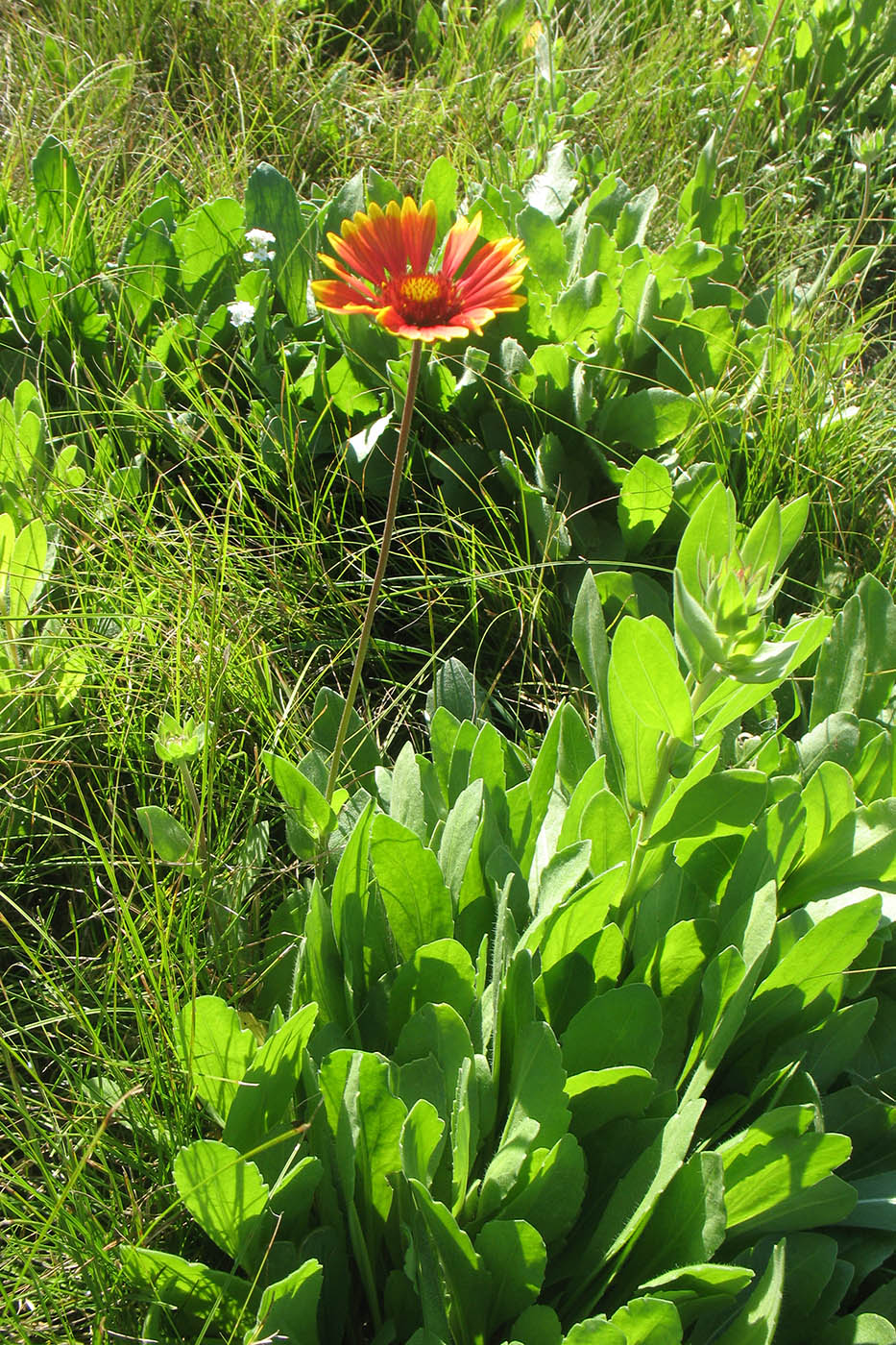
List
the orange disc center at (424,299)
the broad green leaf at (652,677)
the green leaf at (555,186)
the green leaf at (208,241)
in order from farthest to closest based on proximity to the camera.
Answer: the green leaf at (555,186)
the green leaf at (208,241)
the orange disc center at (424,299)
the broad green leaf at (652,677)

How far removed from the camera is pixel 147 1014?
1.40 m

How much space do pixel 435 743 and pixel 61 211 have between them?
1579mm

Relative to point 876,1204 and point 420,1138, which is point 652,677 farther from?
point 876,1204

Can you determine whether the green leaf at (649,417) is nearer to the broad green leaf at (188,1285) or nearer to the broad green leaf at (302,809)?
the broad green leaf at (302,809)

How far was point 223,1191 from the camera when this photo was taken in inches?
46.1

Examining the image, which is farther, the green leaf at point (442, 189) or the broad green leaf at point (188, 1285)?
the green leaf at point (442, 189)

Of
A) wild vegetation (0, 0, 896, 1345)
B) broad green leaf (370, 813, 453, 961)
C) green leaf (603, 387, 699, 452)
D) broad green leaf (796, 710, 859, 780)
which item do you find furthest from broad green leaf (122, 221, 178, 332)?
broad green leaf (796, 710, 859, 780)

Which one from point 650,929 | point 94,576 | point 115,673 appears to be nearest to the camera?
point 650,929

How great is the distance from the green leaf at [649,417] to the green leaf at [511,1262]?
5.13 ft

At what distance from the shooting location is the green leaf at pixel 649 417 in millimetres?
2256

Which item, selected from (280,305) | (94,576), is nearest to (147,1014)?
(94,576)

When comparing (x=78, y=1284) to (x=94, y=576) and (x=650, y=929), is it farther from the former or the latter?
(x=94, y=576)

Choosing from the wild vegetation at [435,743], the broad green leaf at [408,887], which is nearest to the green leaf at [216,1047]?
the wild vegetation at [435,743]

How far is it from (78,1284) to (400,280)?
124cm
